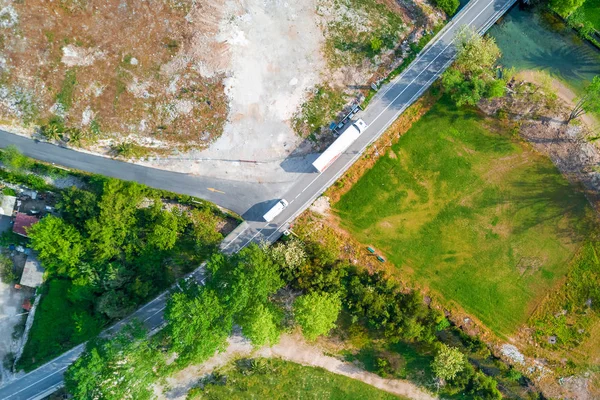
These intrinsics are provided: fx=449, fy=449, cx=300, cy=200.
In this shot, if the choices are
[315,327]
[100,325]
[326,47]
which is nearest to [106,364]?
[100,325]

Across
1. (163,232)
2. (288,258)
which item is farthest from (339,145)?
(163,232)

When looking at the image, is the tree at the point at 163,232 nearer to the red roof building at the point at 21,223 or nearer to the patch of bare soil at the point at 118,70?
the patch of bare soil at the point at 118,70

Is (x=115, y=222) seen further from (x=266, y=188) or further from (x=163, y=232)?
(x=266, y=188)

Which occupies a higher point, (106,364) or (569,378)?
(569,378)

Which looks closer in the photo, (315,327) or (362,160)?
(315,327)

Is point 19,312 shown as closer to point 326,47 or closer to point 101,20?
point 101,20

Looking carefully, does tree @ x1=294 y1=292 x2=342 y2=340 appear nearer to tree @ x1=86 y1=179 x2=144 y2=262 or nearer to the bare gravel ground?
tree @ x1=86 y1=179 x2=144 y2=262

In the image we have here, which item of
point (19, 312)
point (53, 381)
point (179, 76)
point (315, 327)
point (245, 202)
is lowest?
point (53, 381)
